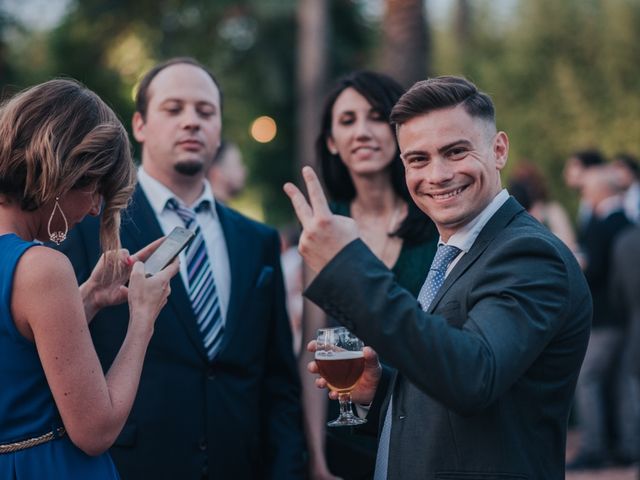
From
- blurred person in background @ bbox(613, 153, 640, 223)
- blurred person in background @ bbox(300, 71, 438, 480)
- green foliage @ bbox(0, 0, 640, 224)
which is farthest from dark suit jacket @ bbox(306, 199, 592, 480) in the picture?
green foliage @ bbox(0, 0, 640, 224)

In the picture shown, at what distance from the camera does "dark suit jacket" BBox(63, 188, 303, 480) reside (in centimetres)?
395

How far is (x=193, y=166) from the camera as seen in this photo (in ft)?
14.7

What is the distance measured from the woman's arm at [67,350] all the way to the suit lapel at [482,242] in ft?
3.55

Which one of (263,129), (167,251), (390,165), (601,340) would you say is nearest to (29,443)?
(167,251)

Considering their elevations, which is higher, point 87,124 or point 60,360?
point 87,124

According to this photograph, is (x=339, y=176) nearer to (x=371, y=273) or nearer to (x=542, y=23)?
(x=371, y=273)

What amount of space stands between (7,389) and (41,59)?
26372mm

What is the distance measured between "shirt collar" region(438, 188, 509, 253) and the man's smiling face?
2 cm

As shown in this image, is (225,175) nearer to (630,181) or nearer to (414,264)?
(414,264)

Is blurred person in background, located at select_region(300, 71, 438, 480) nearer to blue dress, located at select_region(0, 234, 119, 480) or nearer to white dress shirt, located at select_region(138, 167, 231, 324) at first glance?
white dress shirt, located at select_region(138, 167, 231, 324)

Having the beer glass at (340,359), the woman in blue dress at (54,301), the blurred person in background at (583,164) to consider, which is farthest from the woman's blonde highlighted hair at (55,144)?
the blurred person in background at (583,164)

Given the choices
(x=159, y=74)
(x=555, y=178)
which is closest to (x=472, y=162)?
(x=159, y=74)

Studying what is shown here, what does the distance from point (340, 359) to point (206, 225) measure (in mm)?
1710

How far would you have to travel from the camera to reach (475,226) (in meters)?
2.98
